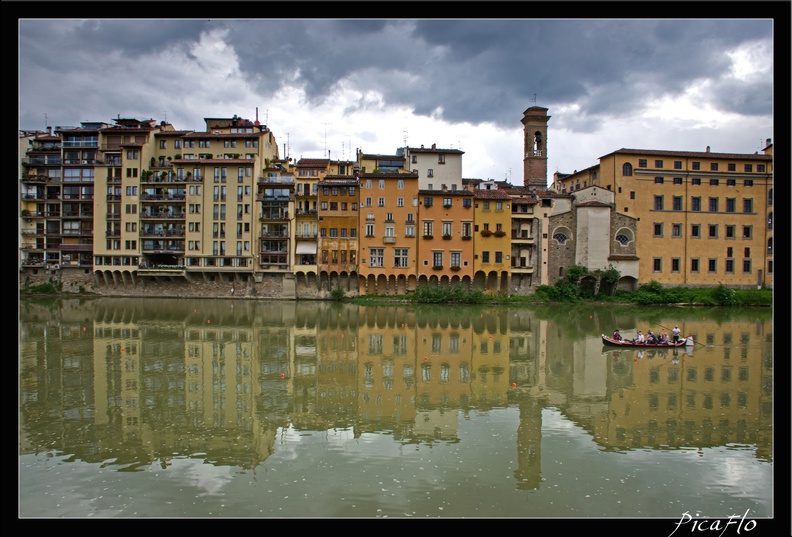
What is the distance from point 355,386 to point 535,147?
56.1 metres

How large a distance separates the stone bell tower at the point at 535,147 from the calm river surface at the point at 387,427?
39900mm

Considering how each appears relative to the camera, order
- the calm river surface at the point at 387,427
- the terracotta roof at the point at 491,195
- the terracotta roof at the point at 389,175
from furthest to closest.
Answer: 1. the terracotta roof at the point at 491,195
2. the terracotta roof at the point at 389,175
3. the calm river surface at the point at 387,427

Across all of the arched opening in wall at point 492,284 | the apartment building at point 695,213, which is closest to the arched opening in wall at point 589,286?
the apartment building at point 695,213

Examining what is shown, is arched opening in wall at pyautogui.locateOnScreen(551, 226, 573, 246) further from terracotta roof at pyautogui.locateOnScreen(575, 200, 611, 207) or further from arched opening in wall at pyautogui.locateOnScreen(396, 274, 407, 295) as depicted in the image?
arched opening in wall at pyautogui.locateOnScreen(396, 274, 407, 295)

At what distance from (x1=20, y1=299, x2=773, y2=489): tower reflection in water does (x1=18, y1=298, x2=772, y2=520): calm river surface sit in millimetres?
109

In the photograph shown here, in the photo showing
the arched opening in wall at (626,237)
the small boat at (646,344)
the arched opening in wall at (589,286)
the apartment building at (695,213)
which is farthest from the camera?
the apartment building at (695,213)

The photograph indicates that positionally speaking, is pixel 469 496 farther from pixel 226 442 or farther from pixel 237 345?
pixel 237 345

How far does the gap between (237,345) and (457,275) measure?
32.8m

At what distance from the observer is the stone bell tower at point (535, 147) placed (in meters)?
67.9

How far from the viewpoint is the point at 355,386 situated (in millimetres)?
19562

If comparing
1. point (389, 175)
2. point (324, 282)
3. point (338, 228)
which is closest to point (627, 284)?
point (389, 175)

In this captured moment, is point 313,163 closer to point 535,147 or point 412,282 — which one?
point 412,282

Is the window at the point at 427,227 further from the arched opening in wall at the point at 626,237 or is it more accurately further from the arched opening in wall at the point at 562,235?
the arched opening in wall at the point at 626,237

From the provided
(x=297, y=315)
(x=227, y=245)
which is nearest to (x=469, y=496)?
(x=297, y=315)
